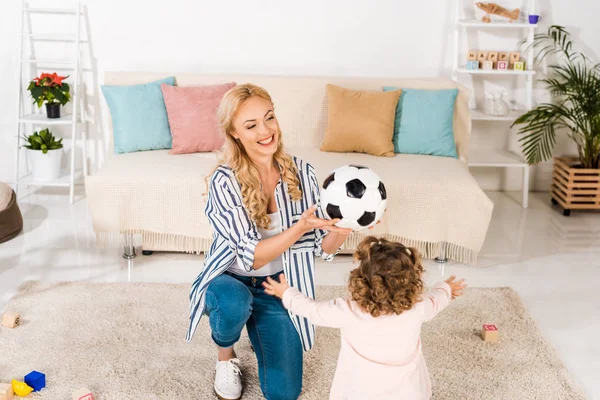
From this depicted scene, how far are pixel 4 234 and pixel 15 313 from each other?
92 cm

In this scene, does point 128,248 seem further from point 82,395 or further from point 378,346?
point 378,346

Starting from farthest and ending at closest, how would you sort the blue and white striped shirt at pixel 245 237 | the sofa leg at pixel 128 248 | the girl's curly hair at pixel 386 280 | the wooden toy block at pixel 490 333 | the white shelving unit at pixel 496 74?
the white shelving unit at pixel 496 74, the sofa leg at pixel 128 248, the wooden toy block at pixel 490 333, the blue and white striped shirt at pixel 245 237, the girl's curly hair at pixel 386 280

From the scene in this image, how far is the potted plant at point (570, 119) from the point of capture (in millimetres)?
3984

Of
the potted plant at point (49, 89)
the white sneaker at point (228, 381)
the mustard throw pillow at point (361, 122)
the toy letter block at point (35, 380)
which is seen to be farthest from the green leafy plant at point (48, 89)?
the white sneaker at point (228, 381)

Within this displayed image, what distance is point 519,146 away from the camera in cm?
449

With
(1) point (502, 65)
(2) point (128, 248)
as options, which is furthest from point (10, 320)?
(1) point (502, 65)

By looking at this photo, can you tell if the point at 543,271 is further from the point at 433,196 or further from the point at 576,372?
the point at 576,372

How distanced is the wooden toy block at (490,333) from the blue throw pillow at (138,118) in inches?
73.8

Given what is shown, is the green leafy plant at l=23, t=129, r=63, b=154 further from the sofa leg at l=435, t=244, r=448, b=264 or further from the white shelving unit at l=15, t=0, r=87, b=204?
the sofa leg at l=435, t=244, r=448, b=264

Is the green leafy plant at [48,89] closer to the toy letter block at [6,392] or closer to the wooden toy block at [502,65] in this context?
the toy letter block at [6,392]

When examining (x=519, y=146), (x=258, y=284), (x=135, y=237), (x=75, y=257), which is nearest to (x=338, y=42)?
(x=519, y=146)

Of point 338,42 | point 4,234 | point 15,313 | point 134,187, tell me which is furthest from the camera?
point 338,42

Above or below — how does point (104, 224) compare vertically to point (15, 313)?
above

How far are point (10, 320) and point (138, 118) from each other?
1346 mm
